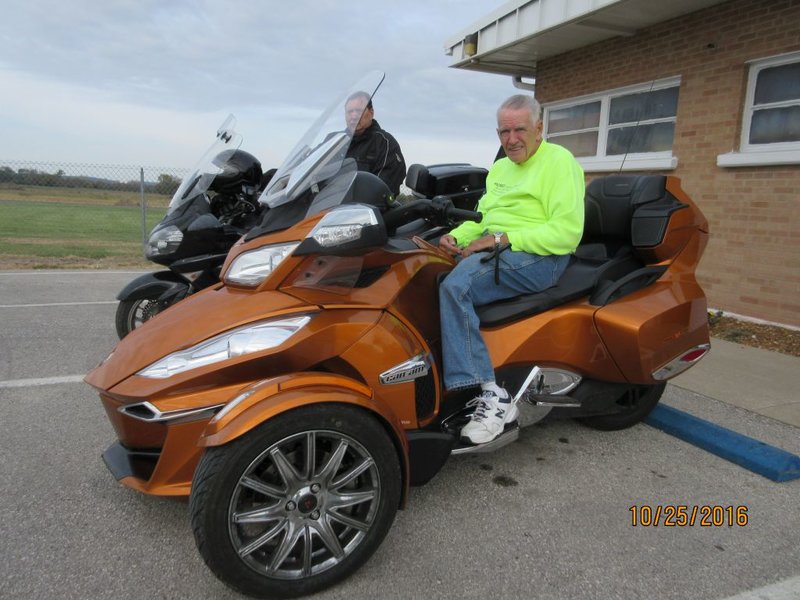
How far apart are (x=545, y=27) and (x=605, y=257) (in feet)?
16.1

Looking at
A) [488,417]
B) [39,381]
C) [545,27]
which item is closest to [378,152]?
[488,417]

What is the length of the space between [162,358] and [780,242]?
611 cm

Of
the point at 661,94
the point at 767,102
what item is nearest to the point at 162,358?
the point at 767,102

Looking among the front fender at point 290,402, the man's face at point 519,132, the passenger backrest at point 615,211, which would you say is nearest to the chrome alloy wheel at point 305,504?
the front fender at point 290,402

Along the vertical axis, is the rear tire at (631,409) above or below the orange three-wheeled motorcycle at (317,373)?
below

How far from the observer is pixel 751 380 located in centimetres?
451

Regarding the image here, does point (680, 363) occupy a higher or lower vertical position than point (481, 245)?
lower

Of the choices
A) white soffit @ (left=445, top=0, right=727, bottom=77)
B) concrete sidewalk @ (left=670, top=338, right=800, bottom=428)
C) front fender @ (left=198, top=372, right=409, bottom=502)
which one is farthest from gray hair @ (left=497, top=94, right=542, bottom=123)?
white soffit @ (left=445, top=0, right=727, bottom=77)

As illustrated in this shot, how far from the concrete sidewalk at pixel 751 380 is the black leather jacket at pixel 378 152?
8.66 feet

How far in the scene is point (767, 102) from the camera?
6.17m

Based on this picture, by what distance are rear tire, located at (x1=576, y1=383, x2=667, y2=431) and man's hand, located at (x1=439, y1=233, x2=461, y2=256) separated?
136cm

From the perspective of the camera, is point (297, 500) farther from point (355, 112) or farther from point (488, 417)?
point (355, 112)

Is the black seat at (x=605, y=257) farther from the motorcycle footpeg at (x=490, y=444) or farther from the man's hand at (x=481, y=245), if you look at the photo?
the motorcycle footpeg at (x=490, y=444)
